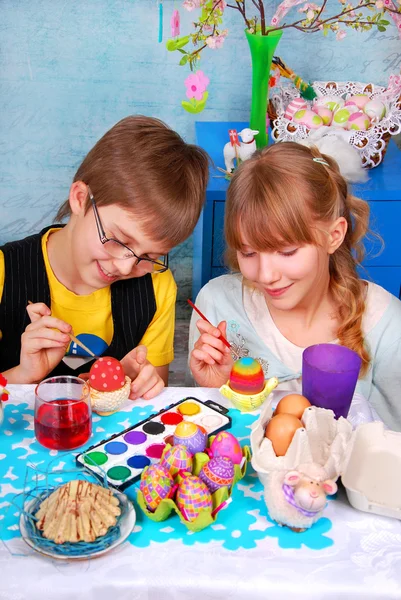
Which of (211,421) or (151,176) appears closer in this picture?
(211,421)

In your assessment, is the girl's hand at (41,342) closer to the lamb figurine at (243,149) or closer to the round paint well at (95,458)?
the round paint well at (95,458)

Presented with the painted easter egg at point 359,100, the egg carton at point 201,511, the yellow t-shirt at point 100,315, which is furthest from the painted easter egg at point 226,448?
the painted easter egg at point 359,100

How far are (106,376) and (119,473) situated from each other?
19cm

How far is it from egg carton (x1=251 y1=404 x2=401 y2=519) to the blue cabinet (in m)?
1.09

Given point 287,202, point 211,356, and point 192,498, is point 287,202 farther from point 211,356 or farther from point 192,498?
point 192,498

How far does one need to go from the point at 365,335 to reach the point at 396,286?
70 cm

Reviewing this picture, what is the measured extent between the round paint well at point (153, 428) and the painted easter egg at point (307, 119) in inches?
A: 51.3

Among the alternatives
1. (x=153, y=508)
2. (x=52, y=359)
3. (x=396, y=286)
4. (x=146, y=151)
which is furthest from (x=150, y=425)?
(x=396, y=286)

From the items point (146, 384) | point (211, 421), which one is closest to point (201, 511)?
point (211, 421)

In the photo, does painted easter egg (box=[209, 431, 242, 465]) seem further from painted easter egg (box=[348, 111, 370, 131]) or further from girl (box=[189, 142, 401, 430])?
painted easter egg (box=[348, 111, 370, 131])

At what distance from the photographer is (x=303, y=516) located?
868mm

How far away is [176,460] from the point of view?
93 centimetres

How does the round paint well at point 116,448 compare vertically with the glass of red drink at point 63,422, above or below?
below

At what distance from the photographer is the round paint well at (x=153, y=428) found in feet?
3.46
